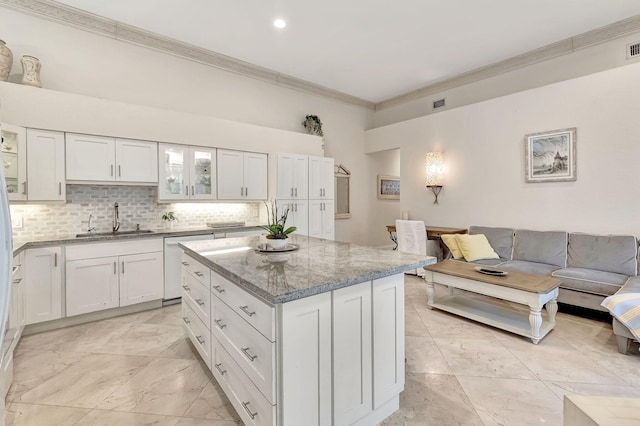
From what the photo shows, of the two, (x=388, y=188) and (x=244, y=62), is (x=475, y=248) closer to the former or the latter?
(x=388, y=188)

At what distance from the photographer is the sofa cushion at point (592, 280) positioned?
3043 millimetres

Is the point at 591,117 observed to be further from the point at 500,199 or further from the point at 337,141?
the point at 337,141

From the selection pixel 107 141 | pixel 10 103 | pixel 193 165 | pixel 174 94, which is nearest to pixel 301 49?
pixel 174 94

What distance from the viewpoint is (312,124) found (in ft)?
18.2

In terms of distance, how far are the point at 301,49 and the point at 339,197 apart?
300 cm

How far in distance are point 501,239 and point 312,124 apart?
3.63 metres

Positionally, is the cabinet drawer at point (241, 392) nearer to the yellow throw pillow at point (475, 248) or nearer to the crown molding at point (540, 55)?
the yellow throw pillow at point (475, 248)

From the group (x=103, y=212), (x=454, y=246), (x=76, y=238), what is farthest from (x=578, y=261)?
(x=103, y=212)

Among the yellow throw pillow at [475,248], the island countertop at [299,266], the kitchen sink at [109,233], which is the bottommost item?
the yellow throw pillow at [475,248]

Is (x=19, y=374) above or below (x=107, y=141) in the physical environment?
below

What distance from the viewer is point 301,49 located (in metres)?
4.30

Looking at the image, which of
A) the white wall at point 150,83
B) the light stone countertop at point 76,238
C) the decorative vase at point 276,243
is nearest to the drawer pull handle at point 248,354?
the decorative vase at point 276,243

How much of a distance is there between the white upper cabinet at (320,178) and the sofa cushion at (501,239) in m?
2.60

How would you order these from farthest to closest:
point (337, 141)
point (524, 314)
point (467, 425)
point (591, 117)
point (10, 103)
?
point (337, 141) → point (591, 117) → point (524, 314) → point (10, 103) → point (467, 425)
